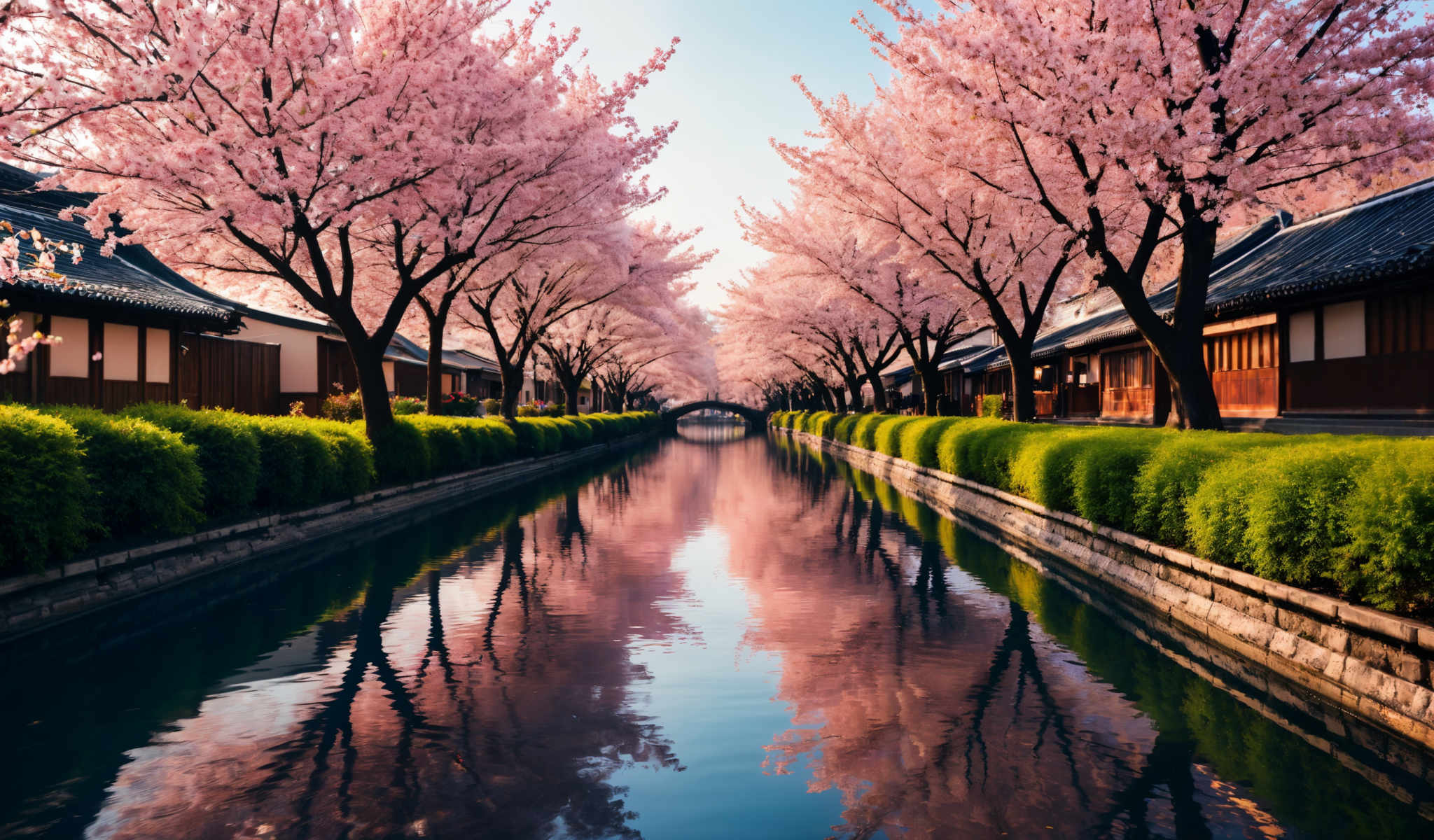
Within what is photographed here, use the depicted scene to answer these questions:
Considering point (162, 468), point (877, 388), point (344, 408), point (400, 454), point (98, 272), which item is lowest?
point (400, 454)

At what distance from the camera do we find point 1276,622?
7492mm

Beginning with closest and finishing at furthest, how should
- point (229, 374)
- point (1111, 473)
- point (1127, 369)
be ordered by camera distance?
1. point (1111, 473)
2. point (229, 374)
3. point (1127, 369)

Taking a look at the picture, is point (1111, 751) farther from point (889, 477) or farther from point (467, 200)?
point (889, 477)

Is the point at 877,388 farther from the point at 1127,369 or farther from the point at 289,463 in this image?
the point at 289,463

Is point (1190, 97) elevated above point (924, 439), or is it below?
above

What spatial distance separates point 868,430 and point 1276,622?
28596 mm

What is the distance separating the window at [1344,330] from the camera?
17234mm

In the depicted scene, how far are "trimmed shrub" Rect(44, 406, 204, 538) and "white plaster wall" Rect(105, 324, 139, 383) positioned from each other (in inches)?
396

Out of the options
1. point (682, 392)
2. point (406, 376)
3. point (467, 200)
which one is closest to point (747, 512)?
point (467, 200)

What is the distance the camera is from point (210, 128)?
51.5ft

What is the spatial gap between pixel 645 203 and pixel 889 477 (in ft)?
34.9

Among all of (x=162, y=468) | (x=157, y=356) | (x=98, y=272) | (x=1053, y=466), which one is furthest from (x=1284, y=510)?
(x=157, y=356)

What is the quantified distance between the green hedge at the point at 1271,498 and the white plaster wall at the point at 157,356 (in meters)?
18.6

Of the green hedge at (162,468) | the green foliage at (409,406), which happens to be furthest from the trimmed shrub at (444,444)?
the green foliage at (409,406)
